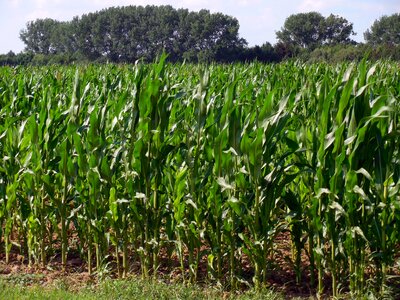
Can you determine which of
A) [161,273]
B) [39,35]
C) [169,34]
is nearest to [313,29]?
[169,34]

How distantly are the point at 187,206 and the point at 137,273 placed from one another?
3.05ft

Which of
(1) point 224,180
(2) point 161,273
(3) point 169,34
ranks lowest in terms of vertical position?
(2) point 161,273

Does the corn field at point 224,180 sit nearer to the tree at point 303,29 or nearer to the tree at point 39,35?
the tree at point 303,29

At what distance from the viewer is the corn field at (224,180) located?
4.49 m

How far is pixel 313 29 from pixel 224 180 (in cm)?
8869

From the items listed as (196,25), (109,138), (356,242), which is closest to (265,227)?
(356,242)

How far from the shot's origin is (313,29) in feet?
295

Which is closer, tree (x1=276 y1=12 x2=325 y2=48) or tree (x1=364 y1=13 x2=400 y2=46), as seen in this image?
tree (x1=276 y1=12 x2=325 y2=48)

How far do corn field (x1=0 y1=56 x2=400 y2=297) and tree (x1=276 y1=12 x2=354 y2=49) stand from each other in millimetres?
83527

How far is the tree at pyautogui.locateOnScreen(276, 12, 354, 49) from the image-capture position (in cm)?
8638

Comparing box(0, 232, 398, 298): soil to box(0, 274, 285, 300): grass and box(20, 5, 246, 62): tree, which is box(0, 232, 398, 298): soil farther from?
box(20, 5, 246, 62): tree

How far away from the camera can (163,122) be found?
16.6 feet

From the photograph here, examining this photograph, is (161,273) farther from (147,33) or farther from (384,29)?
(384,29)

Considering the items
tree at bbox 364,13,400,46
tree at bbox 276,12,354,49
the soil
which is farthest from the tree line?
the soil
